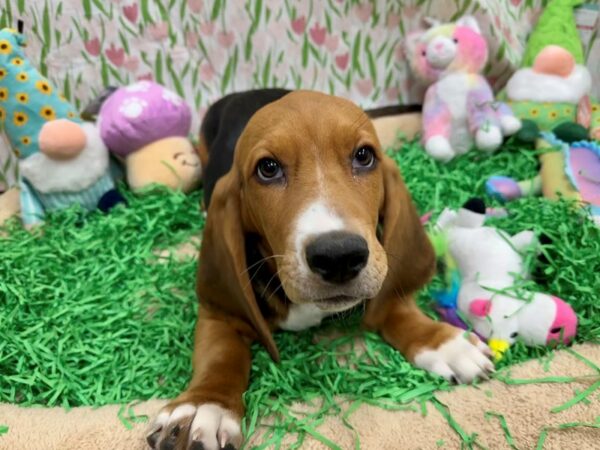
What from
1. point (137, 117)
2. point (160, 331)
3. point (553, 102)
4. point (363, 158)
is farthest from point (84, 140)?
point (553, 102)

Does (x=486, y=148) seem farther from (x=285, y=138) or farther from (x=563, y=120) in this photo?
(x=285, y=138)

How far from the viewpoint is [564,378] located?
2.01 meters

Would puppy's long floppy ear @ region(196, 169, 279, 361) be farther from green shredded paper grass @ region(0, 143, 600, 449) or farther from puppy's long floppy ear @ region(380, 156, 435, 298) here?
puppy's long floppy ear @ region(380, 156, 435, 298)

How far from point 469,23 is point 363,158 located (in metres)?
2.21

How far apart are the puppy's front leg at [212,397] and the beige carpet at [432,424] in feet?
0.41

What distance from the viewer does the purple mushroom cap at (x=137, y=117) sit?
346 centimetres

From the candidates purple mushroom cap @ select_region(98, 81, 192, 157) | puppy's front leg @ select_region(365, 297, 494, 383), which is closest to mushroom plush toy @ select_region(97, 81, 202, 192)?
purple mushroom cap @ select_region(98, 81, 192, 157)

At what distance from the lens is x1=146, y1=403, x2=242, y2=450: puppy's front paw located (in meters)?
1.77

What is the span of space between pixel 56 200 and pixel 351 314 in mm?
2033

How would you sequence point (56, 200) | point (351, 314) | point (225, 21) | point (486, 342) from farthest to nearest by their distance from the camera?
point (225, 21)
point (56, 200)
point (351, 314)
point (486, 342)

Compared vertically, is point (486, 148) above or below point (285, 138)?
below

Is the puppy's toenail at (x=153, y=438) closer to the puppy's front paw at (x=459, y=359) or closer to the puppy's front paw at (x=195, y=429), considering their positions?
the puppy's front paw at (x=195, y=429)

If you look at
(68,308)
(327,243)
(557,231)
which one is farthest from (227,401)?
(557,231)

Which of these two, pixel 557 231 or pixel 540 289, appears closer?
pixel 540 289
